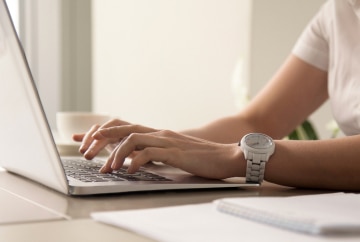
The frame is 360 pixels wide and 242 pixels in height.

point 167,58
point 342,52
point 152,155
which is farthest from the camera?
point 167,58

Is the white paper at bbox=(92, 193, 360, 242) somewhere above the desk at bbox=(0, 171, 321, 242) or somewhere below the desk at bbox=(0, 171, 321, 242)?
above

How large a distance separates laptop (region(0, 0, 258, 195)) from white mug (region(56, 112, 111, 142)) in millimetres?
390

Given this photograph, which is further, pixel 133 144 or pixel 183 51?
pixel 183 51

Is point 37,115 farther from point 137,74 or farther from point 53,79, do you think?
point 53,79

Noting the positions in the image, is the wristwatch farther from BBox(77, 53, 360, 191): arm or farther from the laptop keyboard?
the laptop keyboard

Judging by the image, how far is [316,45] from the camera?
54.4 inches

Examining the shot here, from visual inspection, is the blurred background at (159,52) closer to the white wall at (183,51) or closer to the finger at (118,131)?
the white wall at (183,51)

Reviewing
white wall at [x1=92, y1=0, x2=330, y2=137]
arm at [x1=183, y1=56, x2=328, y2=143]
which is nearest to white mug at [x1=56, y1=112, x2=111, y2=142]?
arm at [x1=183, y1=56, x2=328, y2=143]

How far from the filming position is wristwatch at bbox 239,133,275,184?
2.72 feet

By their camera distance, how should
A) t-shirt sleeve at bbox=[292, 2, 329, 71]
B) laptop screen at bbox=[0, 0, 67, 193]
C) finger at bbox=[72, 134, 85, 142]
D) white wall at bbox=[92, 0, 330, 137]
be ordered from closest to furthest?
laptop screen at bbox=[0, 0, 67, 193] → finger at bbox=[72, 134, 85, 142] → t-shirt sleeve at bbox=[292, 2, 329, 71] → white wall at bbox=[92, 0, 330, 137]

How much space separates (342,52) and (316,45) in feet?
0.37

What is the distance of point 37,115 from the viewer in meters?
0.65

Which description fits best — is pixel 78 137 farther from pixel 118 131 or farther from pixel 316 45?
pixel 316 45

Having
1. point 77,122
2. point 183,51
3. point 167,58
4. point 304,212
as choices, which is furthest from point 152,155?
point 167,58
